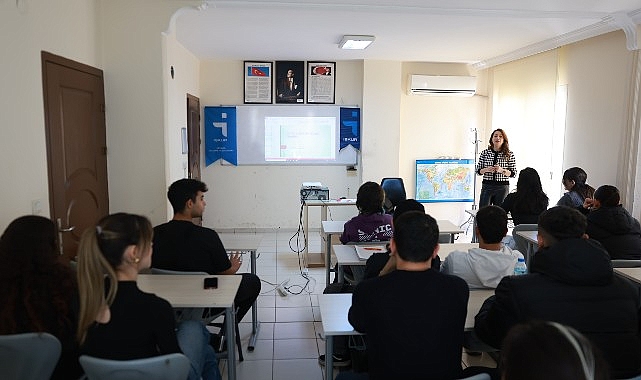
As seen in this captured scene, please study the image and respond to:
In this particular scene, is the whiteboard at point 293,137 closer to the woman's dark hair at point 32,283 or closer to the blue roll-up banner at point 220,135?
the blue roll-up banner at point 220,135

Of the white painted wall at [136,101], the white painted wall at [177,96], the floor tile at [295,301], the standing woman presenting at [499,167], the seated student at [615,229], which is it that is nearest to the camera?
the seated student at [615,229]

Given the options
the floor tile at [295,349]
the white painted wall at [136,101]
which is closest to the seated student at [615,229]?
the floor tile at [295,349]

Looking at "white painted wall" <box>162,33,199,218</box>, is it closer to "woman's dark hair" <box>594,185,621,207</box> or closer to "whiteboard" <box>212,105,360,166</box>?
"whiteboard" <box>212,105,360,166</box>

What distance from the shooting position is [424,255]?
184cm

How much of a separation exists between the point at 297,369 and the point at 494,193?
12.5ft

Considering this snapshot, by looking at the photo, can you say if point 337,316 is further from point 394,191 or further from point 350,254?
point 394,191

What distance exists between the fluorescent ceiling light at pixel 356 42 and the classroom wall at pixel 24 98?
295cm

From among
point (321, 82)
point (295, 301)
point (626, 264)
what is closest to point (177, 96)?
point (321, 82)

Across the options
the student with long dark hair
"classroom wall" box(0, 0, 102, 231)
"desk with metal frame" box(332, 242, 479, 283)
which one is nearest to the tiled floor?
"desk with metal frame" box(332, 242, 479, 283)

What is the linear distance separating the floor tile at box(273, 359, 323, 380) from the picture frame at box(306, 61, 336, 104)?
4.83 m

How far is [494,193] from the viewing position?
606cm

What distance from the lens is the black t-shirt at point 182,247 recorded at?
2.98 metres

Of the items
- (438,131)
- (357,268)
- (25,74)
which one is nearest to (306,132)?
(438,131)

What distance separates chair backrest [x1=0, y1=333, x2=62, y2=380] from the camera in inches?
68.4
